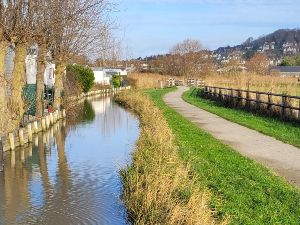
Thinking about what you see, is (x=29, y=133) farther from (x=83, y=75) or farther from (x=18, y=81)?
(x=83, y=75)

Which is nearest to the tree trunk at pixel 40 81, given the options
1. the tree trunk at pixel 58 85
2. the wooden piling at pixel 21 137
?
the tree trunk at pixel 58 85

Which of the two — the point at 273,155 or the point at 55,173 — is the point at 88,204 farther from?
the point at 273,155

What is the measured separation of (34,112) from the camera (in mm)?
27281

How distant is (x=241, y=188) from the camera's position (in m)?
10.5

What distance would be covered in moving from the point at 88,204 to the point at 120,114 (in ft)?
74.0

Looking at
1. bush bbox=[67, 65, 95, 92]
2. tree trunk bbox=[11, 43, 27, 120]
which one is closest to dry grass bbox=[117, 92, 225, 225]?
tree trunk bbox=[11, 43, 27, 120]

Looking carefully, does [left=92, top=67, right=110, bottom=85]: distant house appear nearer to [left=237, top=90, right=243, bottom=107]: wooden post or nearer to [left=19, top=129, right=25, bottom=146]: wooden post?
[left=237, top=90, right=243, bottom=107]: wooden post

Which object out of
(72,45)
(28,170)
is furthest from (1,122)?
(72,45)

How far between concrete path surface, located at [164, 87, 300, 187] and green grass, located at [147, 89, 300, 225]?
0.38m

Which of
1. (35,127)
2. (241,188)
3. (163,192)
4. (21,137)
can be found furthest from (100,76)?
(163,192)

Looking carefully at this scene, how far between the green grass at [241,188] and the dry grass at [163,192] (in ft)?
1.22

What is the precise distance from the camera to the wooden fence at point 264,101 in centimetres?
2286

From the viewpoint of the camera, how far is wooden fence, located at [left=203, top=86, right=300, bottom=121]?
2286 cm

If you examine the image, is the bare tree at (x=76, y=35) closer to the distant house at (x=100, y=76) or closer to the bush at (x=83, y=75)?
the bush at (x=83, y=75)
